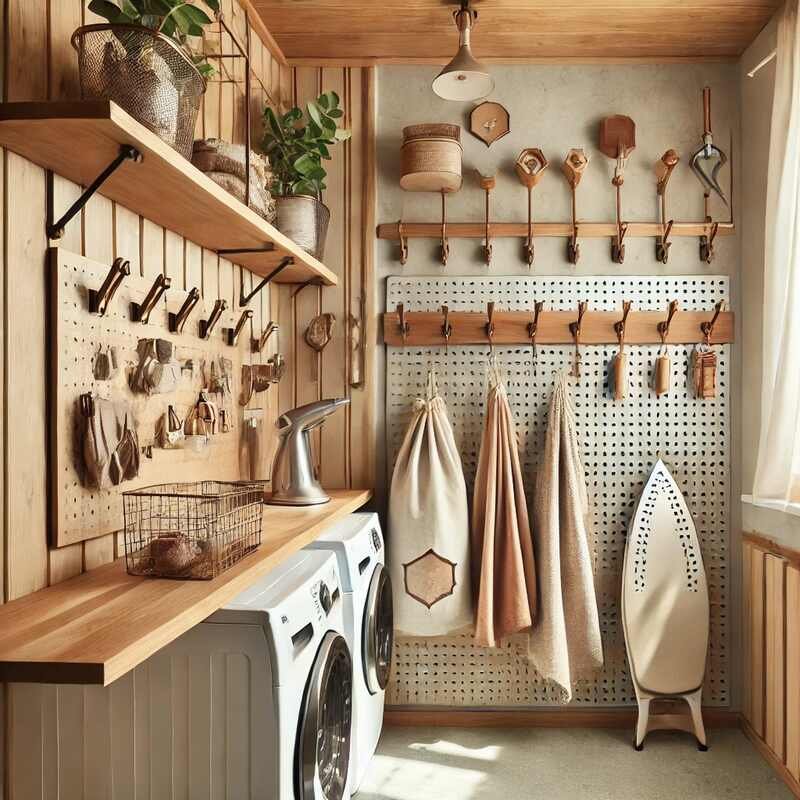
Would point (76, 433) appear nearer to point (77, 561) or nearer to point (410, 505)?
point (77, 561)

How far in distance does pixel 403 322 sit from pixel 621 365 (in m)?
0.83

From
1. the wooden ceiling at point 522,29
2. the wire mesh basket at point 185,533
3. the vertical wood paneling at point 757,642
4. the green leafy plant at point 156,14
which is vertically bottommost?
the vertical wood paneling at point 757,642

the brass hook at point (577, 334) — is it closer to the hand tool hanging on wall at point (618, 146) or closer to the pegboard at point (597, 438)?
the pegboard at point (597, 438)

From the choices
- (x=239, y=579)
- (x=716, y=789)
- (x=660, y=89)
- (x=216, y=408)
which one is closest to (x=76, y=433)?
(x=239, y=579)

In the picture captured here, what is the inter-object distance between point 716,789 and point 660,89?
249cm

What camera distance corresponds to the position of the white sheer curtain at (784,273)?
2.47 meters

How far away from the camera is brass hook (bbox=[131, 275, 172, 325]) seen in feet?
5.96

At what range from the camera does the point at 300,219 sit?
8.46 ft

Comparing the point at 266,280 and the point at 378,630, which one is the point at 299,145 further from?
the point at 378,630

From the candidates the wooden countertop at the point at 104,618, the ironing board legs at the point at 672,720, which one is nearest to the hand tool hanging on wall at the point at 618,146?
the ironing board legs at the point at 672,720

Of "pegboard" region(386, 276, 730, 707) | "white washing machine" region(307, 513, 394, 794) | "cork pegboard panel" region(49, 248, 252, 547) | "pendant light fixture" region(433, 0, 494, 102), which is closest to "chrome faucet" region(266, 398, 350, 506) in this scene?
"white washing machine" region(307, 513, 394, 794)

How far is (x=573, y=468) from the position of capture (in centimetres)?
288

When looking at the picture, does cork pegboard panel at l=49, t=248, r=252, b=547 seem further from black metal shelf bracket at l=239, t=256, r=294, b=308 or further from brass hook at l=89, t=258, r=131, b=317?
black metal shelf bracket at l=239, t=256, r=294, b=308

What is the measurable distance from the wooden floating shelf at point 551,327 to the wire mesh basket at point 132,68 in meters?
1.67
